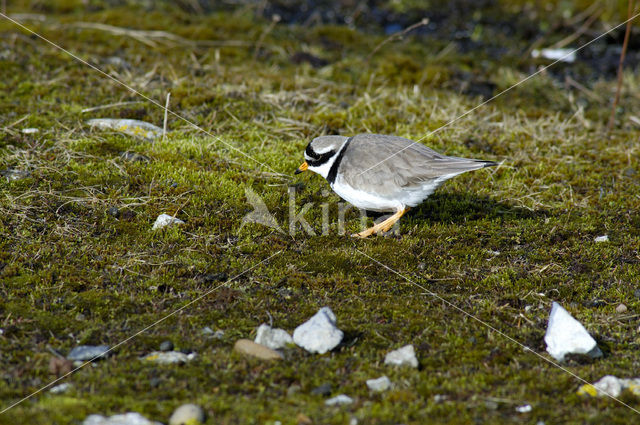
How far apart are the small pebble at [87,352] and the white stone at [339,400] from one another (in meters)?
1.95

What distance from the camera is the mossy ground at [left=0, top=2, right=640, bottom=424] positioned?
4.71 metres

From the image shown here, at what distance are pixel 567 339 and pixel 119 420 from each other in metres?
3.79

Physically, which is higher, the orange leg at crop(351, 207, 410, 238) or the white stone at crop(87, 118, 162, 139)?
the white stone at crop(87, 118, 162, 139)

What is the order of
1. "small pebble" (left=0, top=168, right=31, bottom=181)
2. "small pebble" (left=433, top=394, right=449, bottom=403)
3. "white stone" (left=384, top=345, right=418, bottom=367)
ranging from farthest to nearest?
"small pebble" (left=0, top=168, right=31, bottom=181) < "white stone" (left=384, top=345, right=418, bottom=367) < "small pebble" (left=433, top=394, right=449, bottom=403)

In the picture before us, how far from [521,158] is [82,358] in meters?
7.03

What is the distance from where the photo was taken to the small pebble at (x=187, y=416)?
13.8ft

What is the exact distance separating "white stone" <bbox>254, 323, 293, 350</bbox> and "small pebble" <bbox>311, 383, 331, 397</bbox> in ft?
2.24

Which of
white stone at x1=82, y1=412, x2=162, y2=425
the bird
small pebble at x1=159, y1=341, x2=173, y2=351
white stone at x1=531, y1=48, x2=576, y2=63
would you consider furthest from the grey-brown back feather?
white stone at x1=531, y1=48, x2=576, y2=63

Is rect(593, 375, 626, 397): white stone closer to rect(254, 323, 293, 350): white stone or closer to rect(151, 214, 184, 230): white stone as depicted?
rect(254, 323, 293, 350): white stone

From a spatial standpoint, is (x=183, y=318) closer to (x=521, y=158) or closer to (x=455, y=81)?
(x=521, y=158)

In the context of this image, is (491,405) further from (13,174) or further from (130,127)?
(130,127)

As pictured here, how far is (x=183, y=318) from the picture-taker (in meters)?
5.58

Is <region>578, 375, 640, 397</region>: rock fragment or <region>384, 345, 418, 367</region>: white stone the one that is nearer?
<region>578, 375, 640, 397</region>: rock fragment

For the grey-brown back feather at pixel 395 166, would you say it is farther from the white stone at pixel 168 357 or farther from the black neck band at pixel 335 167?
the white stone at pixel 168 357
